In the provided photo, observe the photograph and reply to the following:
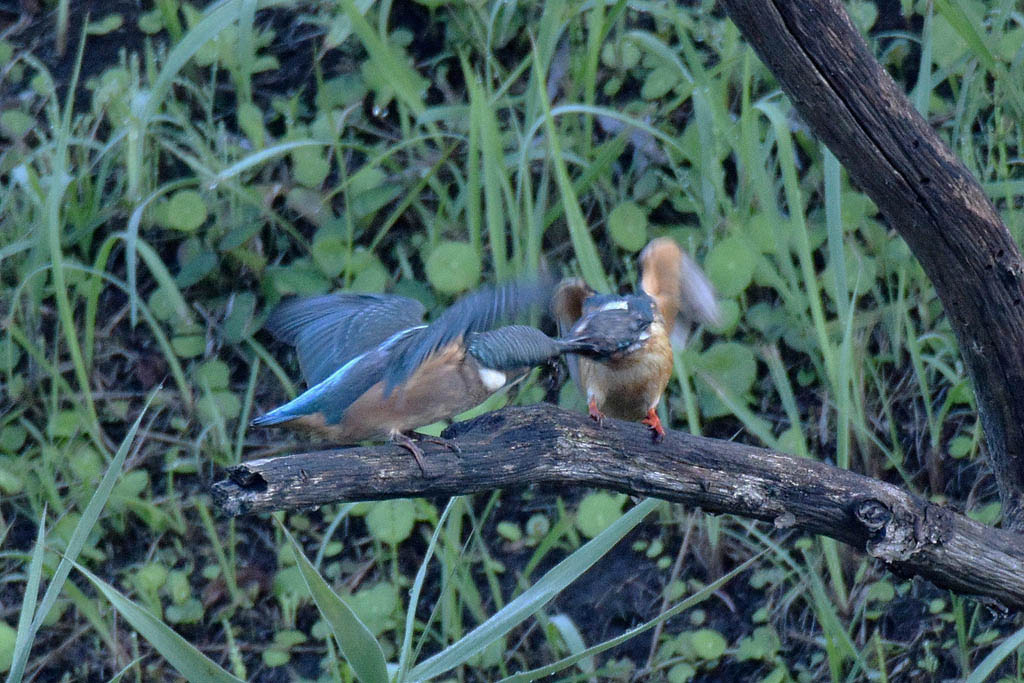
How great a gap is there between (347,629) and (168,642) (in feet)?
0.92

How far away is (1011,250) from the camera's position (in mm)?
2225

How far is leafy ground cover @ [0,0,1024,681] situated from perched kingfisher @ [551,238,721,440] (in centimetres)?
21

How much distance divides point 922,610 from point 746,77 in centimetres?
154

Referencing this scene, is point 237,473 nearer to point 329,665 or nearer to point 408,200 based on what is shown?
point 329,665

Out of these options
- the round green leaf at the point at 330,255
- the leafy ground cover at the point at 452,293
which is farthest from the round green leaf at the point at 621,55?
the round green leaf at the point at 330,255

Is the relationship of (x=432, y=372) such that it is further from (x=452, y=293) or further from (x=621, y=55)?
(x=621, y=55)

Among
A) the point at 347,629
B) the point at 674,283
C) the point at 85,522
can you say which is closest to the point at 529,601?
the point at 347,629

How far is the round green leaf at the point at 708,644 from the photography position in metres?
3.21

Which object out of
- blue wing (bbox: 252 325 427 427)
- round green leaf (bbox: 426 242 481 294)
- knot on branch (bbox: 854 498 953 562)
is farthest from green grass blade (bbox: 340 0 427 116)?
knot on branch (bbox: 854 498 953 562)

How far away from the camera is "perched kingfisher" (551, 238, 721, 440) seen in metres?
2.64

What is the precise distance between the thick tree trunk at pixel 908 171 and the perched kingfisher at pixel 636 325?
626 mm

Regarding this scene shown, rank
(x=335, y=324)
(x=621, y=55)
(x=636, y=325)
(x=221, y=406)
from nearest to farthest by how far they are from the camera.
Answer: (x=636, y=325)
(x=335, y=324)
(x=221, y=406)
(x=621, y=55)

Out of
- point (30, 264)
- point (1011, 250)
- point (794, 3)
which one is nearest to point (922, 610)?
point (1011, 250)

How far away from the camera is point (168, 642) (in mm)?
1864
